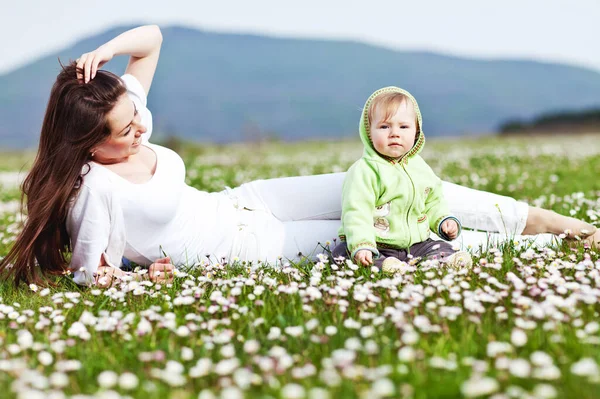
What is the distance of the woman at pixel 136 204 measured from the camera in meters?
4.59

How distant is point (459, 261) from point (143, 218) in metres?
2.38

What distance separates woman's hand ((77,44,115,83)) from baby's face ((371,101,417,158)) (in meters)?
2.15

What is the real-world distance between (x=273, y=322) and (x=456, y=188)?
2.64 metres

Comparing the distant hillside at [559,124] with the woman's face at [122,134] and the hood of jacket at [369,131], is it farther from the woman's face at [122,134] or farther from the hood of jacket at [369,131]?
the woman's face at [122,134]

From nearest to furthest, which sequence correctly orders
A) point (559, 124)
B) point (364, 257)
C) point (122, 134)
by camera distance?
point (364, 257)
point (122, 134)
point (559, 124)

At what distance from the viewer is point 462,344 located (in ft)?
10.0

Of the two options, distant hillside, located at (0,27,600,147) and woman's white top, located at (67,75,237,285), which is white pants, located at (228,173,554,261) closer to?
woman's white top, located at (67,75,237,285)

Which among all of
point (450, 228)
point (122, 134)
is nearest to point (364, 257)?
point (450, 228)

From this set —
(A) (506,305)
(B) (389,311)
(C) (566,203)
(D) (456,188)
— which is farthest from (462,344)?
(C) (566,203)

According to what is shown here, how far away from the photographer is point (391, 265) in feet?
14.5

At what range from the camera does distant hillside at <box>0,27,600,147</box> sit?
502ft

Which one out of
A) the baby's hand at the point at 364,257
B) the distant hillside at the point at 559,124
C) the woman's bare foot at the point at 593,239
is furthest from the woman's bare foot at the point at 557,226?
the distant hillside at the point at 559,124

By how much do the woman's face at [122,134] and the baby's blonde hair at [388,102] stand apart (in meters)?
1.82

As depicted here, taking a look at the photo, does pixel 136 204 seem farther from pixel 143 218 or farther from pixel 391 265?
pixel 391 265
